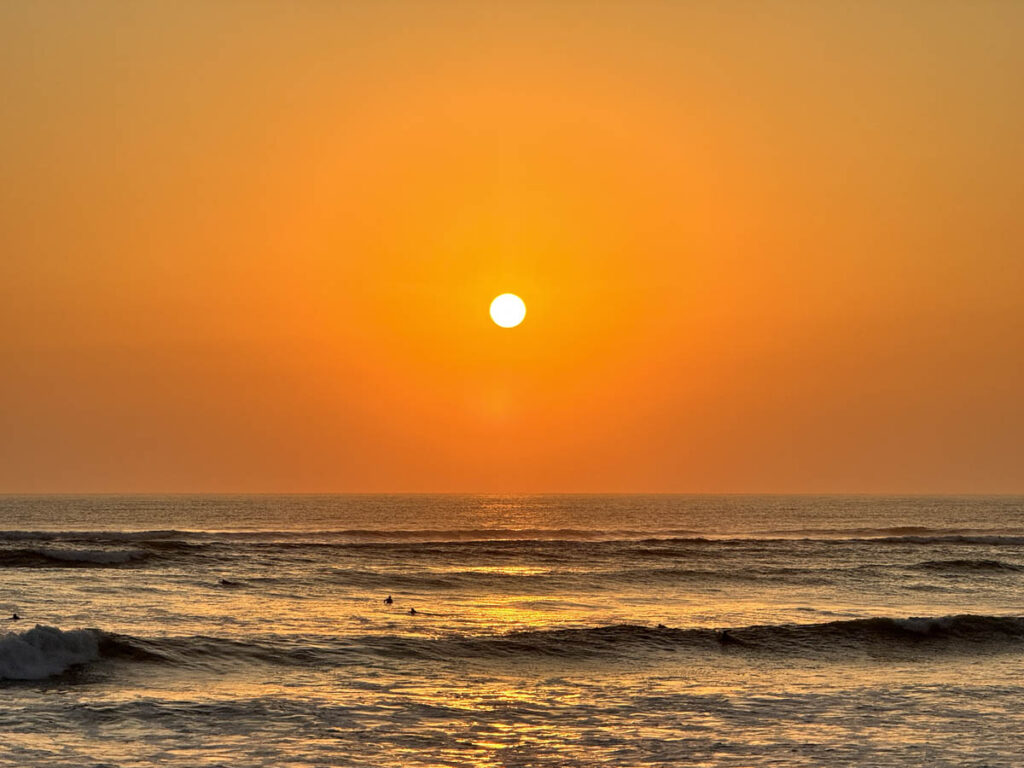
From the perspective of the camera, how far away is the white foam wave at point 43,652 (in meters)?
24.9

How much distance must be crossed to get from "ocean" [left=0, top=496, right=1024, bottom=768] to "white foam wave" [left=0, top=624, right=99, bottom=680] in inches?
2.8

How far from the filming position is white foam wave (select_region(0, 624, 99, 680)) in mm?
24906

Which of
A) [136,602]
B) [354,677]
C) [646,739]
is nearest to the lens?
[646,739]

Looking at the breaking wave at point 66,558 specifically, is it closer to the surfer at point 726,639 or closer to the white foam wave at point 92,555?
the white foam wave at point 92,555

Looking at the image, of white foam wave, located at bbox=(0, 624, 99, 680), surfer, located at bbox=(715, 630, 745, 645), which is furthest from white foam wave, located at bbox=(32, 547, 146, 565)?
surfer, located at bbox=(715, 630, 745, 645)

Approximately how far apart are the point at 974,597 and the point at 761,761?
3352 cm

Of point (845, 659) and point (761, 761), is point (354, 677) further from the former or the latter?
A: point (845, 659)

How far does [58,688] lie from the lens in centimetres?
2348

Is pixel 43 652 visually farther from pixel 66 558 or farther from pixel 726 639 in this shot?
pixel 66 558

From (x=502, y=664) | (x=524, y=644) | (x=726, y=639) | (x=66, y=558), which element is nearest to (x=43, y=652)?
(x=502, y=664)

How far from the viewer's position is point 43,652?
2598cm

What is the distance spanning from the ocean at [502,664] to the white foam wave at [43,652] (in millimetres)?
70

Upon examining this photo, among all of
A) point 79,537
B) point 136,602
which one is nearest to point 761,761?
point 136,602

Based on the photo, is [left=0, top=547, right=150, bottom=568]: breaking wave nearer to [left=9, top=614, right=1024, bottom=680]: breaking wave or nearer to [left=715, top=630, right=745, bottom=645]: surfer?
[left=9, top=614, right=1024, bottom=680]: breaking wave
